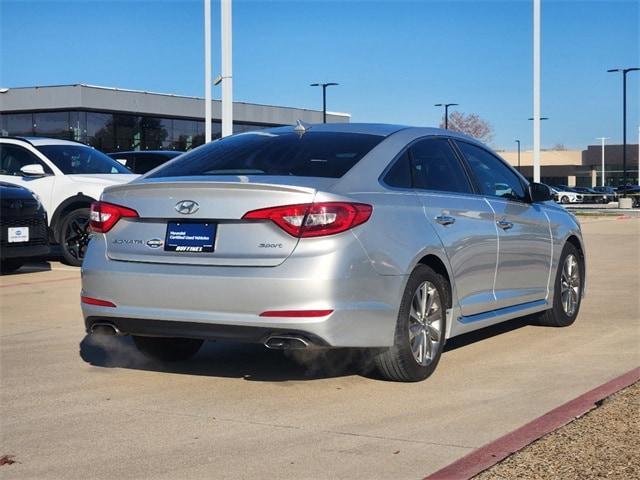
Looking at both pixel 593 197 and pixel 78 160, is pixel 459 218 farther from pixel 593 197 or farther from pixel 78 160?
pixel 593 197

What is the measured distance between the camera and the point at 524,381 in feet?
20.7

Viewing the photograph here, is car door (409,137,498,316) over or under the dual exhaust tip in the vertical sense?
over

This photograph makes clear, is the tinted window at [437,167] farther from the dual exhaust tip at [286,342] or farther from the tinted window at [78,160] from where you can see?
the tinted window at [78,160]

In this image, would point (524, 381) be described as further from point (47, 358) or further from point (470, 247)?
point (47, 358)

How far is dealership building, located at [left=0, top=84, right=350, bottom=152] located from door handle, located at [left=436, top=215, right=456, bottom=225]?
137 ft

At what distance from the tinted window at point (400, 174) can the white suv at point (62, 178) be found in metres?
7.78

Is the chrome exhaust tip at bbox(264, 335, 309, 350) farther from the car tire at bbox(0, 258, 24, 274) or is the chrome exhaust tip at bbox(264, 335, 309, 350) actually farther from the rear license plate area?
the car tire at bbox(0, 258, 24, 274)

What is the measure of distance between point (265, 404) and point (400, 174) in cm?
176

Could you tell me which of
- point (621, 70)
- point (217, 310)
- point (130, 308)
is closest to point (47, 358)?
point (130, 308)

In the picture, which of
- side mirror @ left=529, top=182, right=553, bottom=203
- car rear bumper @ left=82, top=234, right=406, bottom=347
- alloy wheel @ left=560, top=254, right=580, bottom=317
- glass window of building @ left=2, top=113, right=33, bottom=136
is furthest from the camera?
glass window of building @ left=2, top=113, right=33, bottom=136

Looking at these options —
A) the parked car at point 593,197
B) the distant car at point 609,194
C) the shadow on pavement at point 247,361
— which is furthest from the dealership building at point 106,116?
the shadow on pavement at point 247,361

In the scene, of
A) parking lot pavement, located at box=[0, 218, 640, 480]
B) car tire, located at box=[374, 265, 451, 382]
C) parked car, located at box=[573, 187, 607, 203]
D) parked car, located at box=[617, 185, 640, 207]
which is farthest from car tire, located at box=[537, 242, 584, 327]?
parked car, located at box=[573, 187, 607, 203]

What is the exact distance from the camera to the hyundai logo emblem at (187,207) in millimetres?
5660

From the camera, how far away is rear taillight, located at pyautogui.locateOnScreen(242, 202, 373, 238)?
5426mm
